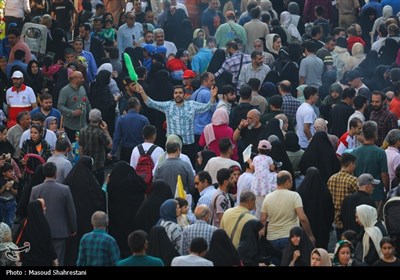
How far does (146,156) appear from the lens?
67.3ft

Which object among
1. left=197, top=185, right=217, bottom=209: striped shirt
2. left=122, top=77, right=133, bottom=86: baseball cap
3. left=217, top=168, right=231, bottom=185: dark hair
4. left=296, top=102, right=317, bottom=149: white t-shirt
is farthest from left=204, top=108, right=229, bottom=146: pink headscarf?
left=122, top=77, right=133, bottom=86: baseball cap

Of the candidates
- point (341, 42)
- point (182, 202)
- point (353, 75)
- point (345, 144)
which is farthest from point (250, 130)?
point (341, 42)

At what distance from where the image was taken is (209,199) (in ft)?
61.6

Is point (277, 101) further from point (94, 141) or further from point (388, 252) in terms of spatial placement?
point (388, 252)

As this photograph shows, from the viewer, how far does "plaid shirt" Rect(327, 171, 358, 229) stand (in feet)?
63.3

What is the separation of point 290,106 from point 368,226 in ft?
18.9

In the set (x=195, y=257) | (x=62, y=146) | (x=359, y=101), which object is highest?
(x=195, y=257)

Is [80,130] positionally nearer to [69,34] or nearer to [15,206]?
[15,206]

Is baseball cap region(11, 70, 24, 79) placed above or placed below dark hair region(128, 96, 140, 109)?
below

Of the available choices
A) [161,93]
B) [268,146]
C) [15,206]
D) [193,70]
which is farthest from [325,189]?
[193,70]

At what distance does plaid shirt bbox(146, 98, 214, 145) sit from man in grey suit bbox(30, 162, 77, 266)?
395cm

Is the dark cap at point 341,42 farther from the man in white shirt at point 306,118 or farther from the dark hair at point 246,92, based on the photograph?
the dark hair at point 246,92

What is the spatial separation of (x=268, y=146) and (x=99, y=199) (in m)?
2.31

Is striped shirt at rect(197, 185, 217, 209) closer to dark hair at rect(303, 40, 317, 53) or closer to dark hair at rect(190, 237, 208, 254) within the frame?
dark hair at rect(190, 237, 208, 254)
